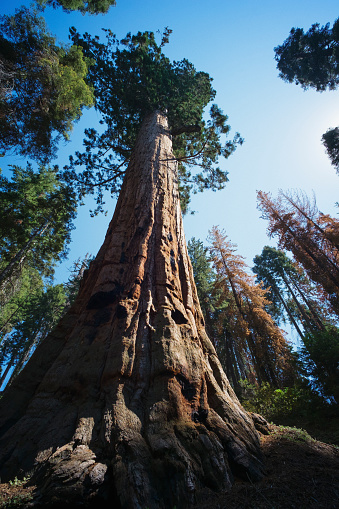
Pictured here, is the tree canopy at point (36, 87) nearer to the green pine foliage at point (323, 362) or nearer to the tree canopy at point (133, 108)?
the tree canopy at point (133, 108)

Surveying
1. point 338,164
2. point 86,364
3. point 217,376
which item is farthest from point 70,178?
point 338,164

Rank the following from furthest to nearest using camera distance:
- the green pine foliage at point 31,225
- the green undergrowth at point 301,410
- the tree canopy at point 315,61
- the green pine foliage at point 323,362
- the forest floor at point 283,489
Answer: the tree canopy at point 315,61, the green pine foliage at point 31,225, the green pine foliage at point 323,362, the green undergrowth at point 301,410, the forest floor at point 283,489

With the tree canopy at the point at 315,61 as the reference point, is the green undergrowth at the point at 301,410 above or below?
below

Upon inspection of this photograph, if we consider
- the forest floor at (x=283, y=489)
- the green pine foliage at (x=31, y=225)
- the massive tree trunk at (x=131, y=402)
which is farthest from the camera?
the green pine foliage at (x=31, y=225)

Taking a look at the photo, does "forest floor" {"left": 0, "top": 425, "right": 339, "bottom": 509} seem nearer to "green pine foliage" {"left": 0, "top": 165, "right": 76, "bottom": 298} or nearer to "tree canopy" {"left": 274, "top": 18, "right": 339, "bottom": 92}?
"green pine foliage" {"left": 0, "top": 165, "right": 76, "bottom": 298}

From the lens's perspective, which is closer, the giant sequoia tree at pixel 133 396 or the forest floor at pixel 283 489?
the forest floor at pixel 283 489

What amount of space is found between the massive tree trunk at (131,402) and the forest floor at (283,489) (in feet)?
0.33

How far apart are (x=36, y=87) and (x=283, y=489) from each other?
10.2 m

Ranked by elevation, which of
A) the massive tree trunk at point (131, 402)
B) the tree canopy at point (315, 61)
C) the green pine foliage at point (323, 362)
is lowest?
the massive tree trunk at point (131, 402)

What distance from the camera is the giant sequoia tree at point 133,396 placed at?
153 cm

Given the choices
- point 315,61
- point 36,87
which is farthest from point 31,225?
point 315,61

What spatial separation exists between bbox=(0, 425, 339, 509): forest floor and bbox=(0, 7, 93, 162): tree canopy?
8.19 metres

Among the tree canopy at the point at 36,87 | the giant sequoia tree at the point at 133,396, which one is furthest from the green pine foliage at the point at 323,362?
the tree canopy at the point at 36,87

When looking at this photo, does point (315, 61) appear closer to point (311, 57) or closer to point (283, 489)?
point (311, 57)
